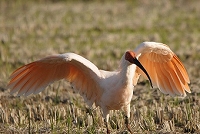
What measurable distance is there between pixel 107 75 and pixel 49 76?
80 centimetres

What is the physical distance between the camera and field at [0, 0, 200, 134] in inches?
295

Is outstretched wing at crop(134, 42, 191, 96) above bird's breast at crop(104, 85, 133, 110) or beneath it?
above

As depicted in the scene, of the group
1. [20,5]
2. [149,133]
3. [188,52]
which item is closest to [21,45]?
[188,52]

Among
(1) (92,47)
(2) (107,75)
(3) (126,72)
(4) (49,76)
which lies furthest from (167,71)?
(1) (92,47)

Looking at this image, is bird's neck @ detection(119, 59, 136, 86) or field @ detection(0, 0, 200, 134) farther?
field @ detection(0, 0, 200, 134)

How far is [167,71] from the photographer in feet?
25.3

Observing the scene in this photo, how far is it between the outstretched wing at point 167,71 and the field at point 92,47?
0.33 meters

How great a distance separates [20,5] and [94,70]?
14.4 m

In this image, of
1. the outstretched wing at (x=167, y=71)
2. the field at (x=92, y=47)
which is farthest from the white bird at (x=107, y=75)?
the field at (x=92, y=47)

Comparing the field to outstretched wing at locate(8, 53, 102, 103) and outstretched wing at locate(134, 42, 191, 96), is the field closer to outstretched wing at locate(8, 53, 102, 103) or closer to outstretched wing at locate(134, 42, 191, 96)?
outstretched wing at locate(134, 42, 191, 96)

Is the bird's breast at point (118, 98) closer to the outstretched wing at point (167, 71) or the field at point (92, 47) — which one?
the field at point (92, 47)

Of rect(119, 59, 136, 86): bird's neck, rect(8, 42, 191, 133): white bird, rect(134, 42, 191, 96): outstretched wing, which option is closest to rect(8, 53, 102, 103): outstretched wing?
rect(8, 42, 191, 133): white bird

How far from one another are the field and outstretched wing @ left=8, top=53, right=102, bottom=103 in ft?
1.44

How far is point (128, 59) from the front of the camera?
6.61 m
